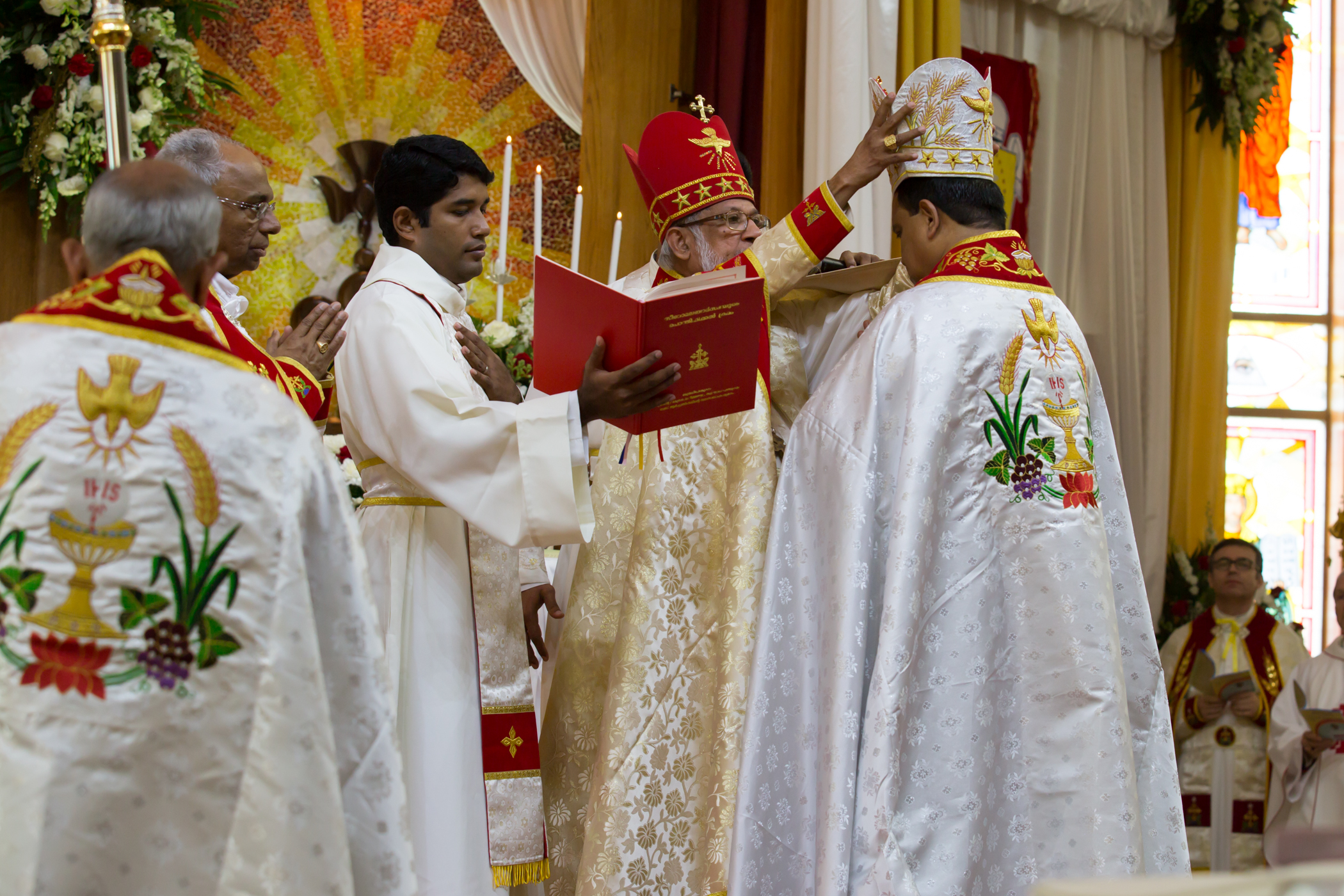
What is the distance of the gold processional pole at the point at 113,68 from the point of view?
2582mm

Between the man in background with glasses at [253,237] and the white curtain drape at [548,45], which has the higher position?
the white curtain drape at [548,45]

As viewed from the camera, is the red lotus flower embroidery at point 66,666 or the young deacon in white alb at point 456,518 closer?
the red lotus flower embroidery at point 66,666

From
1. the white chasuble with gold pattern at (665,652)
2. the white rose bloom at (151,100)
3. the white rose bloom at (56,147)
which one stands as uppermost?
the white rose bloom at (151,100)

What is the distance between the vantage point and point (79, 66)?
5062mm

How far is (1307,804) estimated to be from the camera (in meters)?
5.82

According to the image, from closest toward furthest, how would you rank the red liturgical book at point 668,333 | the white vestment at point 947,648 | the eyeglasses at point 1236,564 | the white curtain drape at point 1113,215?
the red liturgical book at point 668,333 < the white vestment at point 947,648 < the eyeglasses at point 1236,564 < the white curtain drape at point 1113,215

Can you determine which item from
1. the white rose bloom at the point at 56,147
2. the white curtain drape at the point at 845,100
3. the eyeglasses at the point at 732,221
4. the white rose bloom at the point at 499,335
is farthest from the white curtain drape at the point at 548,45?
the eyeglasses at the point at 732,221

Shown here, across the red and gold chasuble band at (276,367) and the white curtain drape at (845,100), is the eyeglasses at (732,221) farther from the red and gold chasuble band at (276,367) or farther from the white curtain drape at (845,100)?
the white curtain drape at (845,100)

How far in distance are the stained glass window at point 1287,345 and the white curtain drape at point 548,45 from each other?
4.13 metres

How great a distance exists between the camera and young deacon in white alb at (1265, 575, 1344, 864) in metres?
5.76

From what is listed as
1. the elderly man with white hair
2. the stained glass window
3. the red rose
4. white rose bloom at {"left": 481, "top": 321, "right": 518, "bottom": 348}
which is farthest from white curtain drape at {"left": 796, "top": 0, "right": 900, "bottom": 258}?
the stained glass window

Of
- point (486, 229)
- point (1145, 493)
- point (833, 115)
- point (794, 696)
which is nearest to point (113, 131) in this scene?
point (486, 229)

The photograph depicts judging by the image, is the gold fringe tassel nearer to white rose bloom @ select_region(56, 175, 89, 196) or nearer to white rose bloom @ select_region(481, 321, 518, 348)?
white rose bloom @ select_region(481, 321, 518, 348)

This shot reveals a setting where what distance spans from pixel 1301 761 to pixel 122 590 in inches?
214
